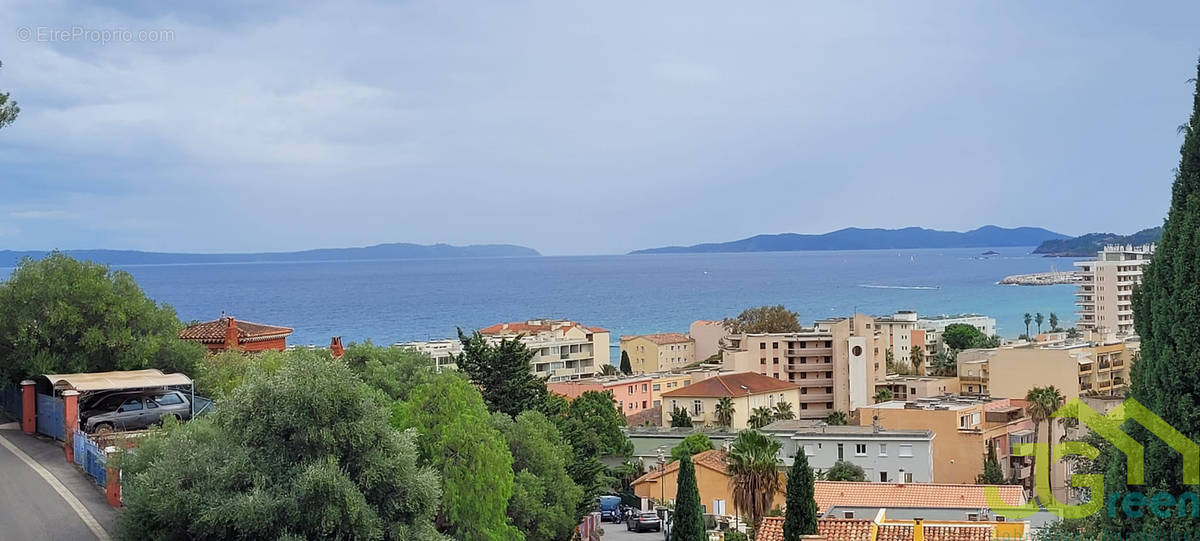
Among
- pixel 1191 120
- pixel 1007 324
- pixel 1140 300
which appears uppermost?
pixel 1191 120

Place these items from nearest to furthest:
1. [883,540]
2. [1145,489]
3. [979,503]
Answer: [1145,489], [883,540], [979,503]

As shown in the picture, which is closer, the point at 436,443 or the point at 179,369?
the point at 436,443

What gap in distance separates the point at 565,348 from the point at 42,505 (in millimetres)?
75942

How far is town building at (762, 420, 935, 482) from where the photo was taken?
150 feet

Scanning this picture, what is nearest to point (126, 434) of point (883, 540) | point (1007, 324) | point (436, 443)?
point (436, 443)

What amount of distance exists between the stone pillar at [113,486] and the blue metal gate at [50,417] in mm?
4612

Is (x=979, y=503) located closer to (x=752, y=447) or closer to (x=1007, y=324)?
(x=752, y=447)

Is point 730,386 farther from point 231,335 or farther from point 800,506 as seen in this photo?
point 800,506

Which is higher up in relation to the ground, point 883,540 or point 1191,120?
point 1191,120

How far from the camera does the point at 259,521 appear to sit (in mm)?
13867

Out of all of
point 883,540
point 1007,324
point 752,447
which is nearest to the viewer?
point 883,540

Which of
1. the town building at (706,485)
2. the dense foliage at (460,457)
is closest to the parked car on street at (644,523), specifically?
the town building at (706,485)

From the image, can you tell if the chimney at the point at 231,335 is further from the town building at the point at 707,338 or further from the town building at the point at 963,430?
the town building at the point at 707,338

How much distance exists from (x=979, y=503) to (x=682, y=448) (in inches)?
758
